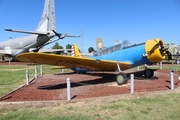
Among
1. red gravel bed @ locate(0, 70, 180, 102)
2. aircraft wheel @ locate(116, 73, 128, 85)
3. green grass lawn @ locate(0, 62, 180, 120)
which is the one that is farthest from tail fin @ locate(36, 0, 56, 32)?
green grass lawn @ locate(0, 62, 180, 120)

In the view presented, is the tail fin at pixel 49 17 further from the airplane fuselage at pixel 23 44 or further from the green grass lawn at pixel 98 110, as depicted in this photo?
the green grass lawn at pixel 98 110

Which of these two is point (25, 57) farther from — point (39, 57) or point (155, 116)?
point (155, 116)

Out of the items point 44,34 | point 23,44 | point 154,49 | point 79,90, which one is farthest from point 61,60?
point 23,44

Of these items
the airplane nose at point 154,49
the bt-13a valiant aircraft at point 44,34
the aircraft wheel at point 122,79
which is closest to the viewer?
the aircraft wheel at point 122,79

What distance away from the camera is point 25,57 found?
7391 mm

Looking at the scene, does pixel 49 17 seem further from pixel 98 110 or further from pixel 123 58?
pixel 98 110

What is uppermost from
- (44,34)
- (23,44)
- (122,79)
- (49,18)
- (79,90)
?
(49,18)

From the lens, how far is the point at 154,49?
30.2 ft

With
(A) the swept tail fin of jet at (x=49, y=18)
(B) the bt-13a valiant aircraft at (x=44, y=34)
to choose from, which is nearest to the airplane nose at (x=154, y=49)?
(B) the bt-13a valiant aircraft at (x=44, y=34)

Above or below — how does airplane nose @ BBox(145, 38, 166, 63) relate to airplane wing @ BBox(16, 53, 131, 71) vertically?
above

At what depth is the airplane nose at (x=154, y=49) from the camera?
9.20 m

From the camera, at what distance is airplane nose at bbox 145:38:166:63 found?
9203 millimetres

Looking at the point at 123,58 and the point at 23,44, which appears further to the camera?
the point at 23,44

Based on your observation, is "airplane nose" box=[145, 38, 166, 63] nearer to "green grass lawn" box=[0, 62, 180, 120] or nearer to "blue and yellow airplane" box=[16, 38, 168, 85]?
"blue and yellow airplane" box=[16, 38, 168, 85]
